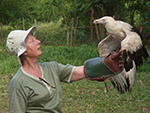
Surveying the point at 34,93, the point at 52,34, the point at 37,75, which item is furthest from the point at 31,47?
the point at 52,34

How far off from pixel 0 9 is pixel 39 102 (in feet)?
32.5

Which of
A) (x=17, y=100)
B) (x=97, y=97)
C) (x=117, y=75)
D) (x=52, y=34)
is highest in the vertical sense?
(x=17, y=100)

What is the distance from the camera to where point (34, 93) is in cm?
235

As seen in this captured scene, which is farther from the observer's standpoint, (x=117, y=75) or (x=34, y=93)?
(x=117, y=75)

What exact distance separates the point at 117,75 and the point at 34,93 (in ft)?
5.14

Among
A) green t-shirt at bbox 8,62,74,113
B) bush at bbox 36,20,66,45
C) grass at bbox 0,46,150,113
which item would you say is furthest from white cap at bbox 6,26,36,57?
bush at bbox 36,20,66,45

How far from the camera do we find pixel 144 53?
4.08 m

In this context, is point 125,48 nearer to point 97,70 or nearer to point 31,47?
point 97,70

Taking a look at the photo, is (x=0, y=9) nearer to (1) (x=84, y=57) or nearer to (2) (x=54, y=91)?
(1) (x=84, y=57)

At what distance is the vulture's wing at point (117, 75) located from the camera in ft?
11.8

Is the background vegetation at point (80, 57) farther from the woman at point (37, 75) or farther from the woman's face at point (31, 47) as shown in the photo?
the woman's face at point (31, 47)

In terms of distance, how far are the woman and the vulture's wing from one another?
98cm

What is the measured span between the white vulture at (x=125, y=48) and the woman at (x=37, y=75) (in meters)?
0.85

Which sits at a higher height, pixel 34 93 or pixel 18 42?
pixel 18 42
